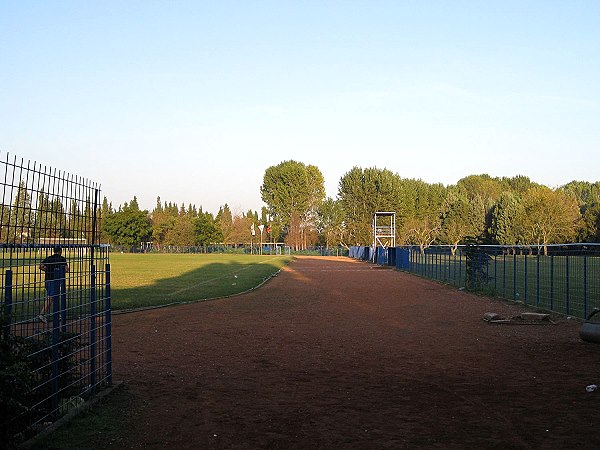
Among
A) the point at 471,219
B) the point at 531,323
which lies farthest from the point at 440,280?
the point at 471,219

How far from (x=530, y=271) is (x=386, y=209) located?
7404cm

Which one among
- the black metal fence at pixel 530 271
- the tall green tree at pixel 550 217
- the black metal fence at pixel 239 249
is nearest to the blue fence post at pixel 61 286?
the black metal fence at pixel 530 271

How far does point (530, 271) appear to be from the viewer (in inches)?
954

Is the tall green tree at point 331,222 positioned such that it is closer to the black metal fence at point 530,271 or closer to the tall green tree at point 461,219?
the tall green tree at point 461,219

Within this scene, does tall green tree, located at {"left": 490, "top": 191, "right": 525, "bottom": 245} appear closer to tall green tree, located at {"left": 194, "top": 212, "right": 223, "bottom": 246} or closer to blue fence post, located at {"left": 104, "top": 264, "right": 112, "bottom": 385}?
tall green tree, located at {"left": 194, "top": 212, "right": 223, "bottom": 246}

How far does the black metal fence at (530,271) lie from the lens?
1728cm

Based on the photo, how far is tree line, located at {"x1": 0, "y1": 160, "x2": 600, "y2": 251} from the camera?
261ft

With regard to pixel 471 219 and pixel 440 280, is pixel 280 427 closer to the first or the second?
pixel 440 280

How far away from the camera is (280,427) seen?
679 centimetres

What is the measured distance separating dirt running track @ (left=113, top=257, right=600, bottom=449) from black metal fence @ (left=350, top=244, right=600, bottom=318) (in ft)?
7.16

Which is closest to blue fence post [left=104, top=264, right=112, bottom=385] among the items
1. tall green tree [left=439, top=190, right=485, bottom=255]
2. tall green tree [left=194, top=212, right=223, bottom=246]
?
tall green tree [left=439, top=190, right=485, bottom=255]

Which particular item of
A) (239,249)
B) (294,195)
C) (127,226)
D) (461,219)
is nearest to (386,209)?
(461,219)

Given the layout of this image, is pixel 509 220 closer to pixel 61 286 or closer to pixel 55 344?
pixel 61 286

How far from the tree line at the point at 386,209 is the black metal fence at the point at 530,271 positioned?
374cm
